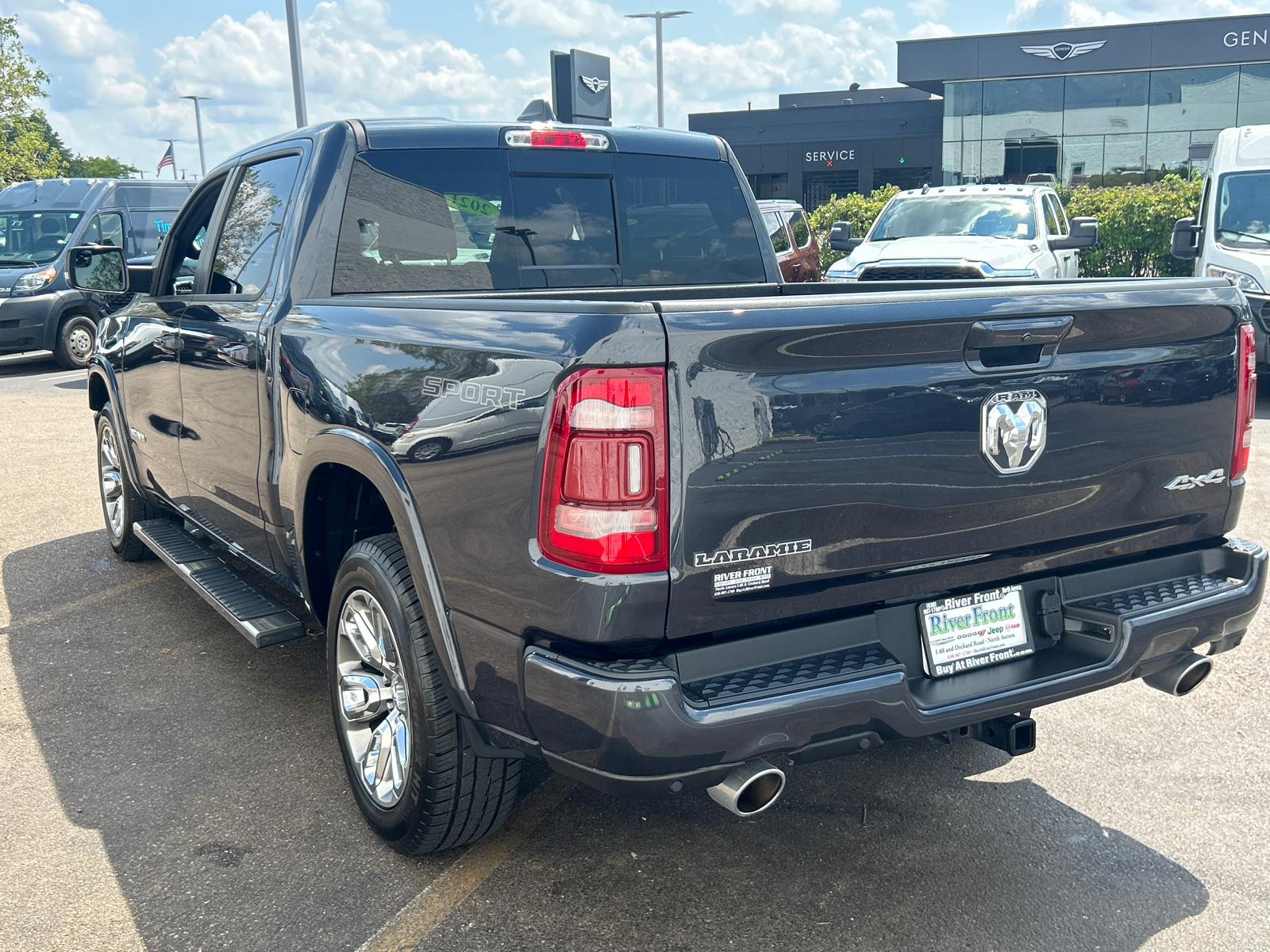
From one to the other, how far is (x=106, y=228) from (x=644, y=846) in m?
15.3

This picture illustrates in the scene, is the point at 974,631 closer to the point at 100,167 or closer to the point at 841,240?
the point at 841,240

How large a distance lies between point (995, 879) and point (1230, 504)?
1224 mm

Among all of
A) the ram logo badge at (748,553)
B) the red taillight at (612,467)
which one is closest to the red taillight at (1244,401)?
the ram logo badge at (748,553)

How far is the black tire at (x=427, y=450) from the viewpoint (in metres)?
2.77

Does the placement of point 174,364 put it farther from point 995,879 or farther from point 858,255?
point 858,255

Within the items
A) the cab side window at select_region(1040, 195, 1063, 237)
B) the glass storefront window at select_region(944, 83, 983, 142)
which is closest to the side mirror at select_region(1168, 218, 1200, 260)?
the cab side window at select_region(1040, 195, 1063, 237)

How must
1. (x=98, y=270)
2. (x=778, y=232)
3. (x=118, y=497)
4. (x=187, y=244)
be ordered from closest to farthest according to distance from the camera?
(x=187, y=244) → (x=98, y=270) → (x=118, y=497) → (x=778, y=232)

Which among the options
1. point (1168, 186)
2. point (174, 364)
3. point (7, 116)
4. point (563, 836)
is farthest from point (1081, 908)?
point (7, 116)

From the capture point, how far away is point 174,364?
15.5 ft

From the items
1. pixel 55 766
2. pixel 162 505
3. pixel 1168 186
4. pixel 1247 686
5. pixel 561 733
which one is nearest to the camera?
pixel 561 733

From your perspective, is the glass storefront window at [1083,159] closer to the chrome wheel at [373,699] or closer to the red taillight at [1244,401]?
the red taillight at [1244,401]

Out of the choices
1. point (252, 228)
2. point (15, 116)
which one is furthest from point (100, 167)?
point (252, 228)

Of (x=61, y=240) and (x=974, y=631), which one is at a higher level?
(x=61, y=240)

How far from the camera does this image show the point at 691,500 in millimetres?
2369
